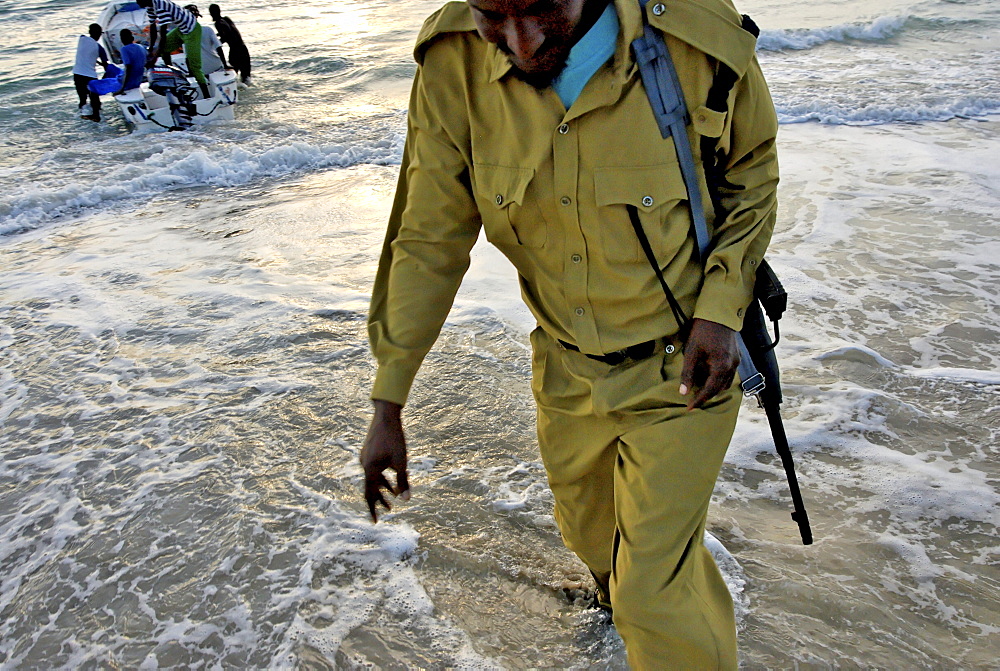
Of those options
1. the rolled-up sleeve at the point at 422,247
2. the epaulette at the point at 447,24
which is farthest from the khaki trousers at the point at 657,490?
the epaulette at the point at 447,24

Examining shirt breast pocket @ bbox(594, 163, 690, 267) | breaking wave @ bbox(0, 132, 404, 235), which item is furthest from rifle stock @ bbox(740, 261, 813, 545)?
breaking wave @ bbox(0, 132, 404, 235)

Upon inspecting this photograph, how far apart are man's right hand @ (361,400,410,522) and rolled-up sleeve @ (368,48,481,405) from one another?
1.5 inches

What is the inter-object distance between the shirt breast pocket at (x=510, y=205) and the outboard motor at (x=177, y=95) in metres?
11.5

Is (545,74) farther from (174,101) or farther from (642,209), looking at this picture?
(174,101)

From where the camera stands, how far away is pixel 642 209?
1763 mm

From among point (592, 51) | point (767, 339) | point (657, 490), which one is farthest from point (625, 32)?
point (657, 490)

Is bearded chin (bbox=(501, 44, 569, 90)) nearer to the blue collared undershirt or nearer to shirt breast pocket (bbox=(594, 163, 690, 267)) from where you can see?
the blue collared undershirt

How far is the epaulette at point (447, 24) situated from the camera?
182 cm

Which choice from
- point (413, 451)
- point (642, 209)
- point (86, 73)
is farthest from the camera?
point (86, 73)

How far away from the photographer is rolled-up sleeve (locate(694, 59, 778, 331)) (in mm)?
1815

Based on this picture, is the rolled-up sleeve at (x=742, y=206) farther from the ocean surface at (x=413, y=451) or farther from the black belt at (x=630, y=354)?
the ocean surface at (x=413, y=451)

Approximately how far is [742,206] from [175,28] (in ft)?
43.3

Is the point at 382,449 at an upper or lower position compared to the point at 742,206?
lower

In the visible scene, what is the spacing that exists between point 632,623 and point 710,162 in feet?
3.47
